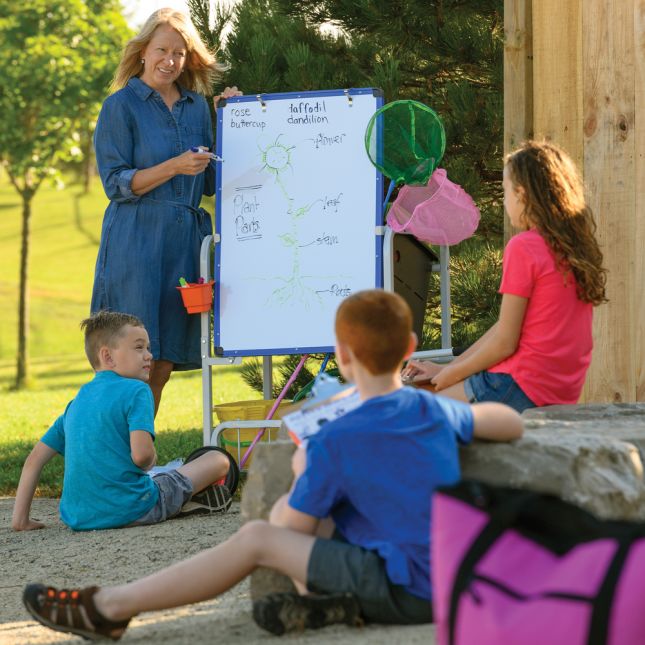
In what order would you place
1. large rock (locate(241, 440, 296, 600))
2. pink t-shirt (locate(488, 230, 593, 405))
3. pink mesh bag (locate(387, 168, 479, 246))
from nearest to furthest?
1. large rock (locate(241, 440, 296, 600))
2. pink t-shirt (locate(488, 230, 593, 405))
3. pink mesh bag (locate(387, 168, 479, 246))

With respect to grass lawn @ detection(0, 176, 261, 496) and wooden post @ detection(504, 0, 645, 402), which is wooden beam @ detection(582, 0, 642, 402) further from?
grass lawn @ detection(0, 176, 261, 496)

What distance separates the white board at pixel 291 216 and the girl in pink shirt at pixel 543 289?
1.60 metres

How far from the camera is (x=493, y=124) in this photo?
6.52 meters

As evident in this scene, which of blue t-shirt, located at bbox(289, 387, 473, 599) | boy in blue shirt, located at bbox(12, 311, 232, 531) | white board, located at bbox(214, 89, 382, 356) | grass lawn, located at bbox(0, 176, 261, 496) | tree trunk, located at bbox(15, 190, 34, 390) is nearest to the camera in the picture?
blue t-shirt, located at bbox(289, 387, 473, 599)

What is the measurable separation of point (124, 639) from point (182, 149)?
9.54ft

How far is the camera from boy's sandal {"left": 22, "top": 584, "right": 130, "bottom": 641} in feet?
9.10

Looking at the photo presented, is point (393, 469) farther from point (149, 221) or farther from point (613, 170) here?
point (149, 221)

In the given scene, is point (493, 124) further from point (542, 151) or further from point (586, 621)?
point (586, 621)

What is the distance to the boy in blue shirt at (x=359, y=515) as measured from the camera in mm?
2627

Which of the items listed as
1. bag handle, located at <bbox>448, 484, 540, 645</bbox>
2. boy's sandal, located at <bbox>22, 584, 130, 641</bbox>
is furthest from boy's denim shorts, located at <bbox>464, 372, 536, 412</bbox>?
bag handle, located at <bbox>448, 484, 540, 645</bbox>

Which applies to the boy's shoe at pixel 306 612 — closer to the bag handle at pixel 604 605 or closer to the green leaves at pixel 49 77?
the bag handle at pixel 604 605

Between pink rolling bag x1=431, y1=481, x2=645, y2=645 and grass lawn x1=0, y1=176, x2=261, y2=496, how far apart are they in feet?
14.8

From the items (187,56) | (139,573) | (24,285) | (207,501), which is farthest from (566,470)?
(24,285)

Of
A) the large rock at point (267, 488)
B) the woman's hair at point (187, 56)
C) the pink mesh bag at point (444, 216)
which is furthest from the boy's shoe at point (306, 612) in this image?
the woman's hair at point (187, 56)
